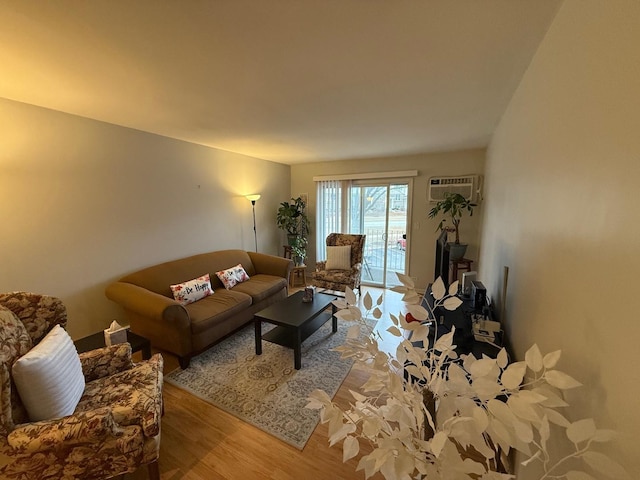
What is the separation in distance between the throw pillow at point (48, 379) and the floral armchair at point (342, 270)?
9.37ft

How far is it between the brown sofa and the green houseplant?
1.09 m

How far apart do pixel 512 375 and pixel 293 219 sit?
4503 millimetres

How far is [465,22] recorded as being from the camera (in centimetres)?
120

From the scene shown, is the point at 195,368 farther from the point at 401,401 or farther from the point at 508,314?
the point at 508,314

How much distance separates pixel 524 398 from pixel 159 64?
2177mm

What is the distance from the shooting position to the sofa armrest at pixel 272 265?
12.6 feet

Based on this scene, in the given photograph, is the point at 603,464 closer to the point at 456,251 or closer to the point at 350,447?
the point at 350,447

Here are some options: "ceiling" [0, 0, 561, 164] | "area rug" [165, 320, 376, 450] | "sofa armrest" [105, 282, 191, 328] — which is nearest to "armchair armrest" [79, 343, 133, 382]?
"sofa armrest" [105, 282, 191, 328]

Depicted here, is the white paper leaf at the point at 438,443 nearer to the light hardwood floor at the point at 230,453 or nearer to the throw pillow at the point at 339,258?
the light hardwood floor at the point at 230,453

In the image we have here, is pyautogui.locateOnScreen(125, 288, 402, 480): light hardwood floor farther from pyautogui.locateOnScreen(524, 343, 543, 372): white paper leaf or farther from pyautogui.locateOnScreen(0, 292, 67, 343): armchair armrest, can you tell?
pyautogui.locateOnScreen(524, 343, 543, 372): white paper leaf

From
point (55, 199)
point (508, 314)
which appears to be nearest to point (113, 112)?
point (55, 199)

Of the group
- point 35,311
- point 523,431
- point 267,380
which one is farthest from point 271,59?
point 267,380

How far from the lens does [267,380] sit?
7.17 ft

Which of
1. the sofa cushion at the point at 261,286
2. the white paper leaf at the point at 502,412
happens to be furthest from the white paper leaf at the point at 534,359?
the sofa cushion at the point at 261,286
